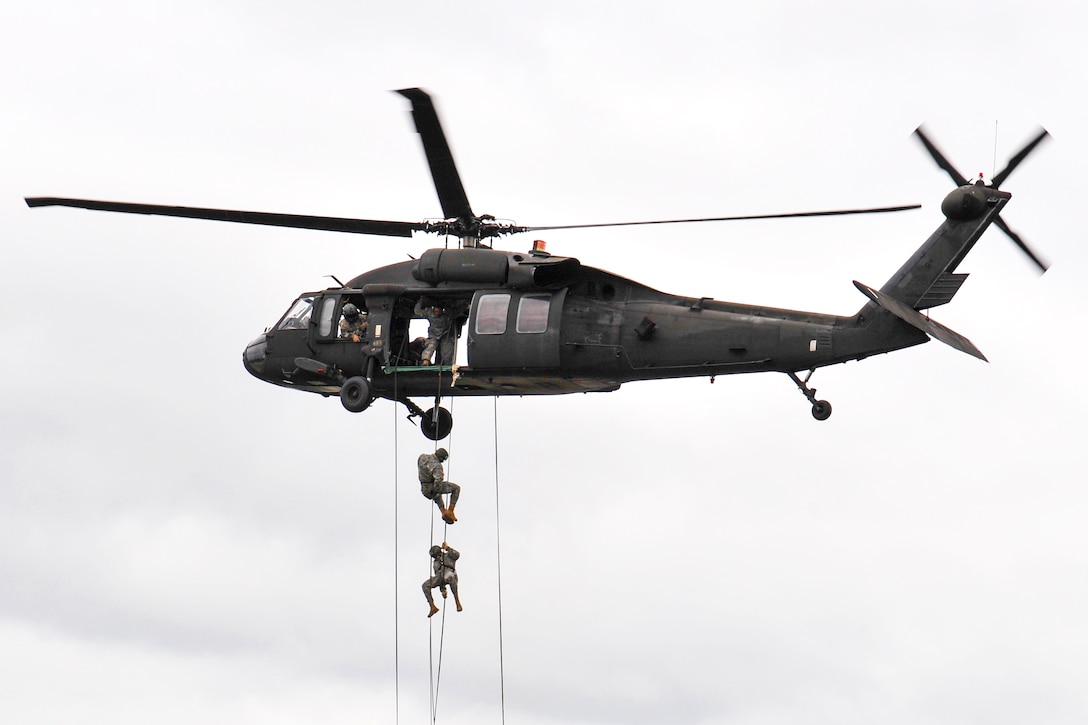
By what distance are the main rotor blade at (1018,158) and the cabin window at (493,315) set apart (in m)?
9.29

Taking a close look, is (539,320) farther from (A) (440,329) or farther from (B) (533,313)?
(A) (440,329)

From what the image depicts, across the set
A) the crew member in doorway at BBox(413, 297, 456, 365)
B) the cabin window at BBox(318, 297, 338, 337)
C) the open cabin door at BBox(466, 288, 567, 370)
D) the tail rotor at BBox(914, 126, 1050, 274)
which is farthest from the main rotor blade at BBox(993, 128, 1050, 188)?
the cabin window at BBox(318, 297, 338, 337)

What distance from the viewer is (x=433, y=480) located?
48875 millimetres

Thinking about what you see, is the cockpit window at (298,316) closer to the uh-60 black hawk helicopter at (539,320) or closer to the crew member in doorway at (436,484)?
the uh-60 black hawk helicopter at (539,320)

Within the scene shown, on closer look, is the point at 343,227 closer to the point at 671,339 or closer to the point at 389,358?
the point at 389,358

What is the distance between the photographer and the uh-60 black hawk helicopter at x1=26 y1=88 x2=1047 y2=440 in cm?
4678

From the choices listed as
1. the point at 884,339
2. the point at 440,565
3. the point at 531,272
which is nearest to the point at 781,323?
the point at 884,339

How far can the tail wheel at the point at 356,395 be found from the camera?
1975 inches

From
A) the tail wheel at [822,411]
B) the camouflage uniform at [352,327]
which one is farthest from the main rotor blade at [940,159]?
the camouflage uniform at [352,327]

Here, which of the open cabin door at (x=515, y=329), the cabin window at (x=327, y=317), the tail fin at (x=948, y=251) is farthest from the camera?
the cabin window at (x=327, y=317)

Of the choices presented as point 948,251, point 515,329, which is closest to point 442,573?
point 515,329

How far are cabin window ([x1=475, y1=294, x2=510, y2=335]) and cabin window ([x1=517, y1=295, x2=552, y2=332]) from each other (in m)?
0.31

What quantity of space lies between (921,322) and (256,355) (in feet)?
46.3

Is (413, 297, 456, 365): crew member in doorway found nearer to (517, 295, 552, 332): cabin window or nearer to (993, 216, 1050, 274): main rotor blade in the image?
(517, 295, 552, 332): cabin window
